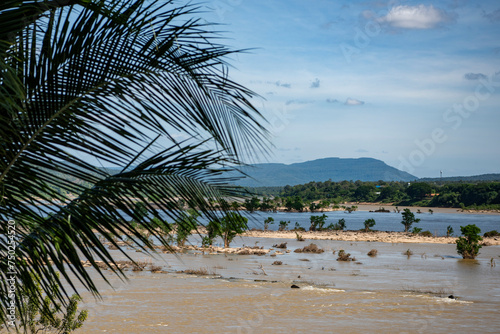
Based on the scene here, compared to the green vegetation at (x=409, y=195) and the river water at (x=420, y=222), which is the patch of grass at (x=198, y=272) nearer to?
the river water at (x=420, y=222)

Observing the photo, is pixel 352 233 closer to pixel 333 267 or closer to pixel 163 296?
pixel 333 267

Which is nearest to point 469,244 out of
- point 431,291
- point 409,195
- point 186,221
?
point 431,291

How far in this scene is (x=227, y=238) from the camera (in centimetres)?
3191

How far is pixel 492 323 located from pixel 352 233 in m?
31.6

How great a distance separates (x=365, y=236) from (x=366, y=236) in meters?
0.14

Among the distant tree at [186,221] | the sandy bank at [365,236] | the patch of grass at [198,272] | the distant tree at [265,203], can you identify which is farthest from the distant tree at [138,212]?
the sandy bank at [365,236]

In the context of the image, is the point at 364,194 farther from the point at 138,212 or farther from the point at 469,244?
the point at 138,212

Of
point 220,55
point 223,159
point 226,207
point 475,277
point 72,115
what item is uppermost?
point 220,55

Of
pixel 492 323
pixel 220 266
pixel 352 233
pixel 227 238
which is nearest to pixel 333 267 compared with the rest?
pixel 220 266

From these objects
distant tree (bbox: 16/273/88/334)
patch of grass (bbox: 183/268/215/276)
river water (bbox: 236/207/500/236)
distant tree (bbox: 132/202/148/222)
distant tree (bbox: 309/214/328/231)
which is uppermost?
distant tree (bbox: 132/202/148/222)

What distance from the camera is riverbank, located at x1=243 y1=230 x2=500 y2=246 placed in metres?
39.7

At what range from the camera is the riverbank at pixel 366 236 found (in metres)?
39.7

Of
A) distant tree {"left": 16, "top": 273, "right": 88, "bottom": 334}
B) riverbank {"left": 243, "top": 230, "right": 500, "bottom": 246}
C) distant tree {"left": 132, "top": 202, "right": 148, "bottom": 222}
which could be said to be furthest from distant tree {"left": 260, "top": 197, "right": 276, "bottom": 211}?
riverbank {"left": 243, "top": 230, "right": 500, "bottom": 246}

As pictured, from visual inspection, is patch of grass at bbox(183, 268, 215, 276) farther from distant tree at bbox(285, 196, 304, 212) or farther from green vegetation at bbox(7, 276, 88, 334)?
distant tree at bbox(285, 196, 304, 212)
